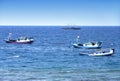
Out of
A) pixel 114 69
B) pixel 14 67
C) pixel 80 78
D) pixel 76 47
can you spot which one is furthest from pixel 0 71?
pixel 76 47

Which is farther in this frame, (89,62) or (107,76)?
(89,62)

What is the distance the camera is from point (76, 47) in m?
130

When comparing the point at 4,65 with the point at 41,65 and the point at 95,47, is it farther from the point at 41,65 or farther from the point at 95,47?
the point at 95,47

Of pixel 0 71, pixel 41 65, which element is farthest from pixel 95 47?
pixel 0 71

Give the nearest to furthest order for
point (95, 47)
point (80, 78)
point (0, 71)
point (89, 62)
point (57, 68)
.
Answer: point (80, 78), point (0, 71), point (57, 68), point (89, 62), point (95, 47)

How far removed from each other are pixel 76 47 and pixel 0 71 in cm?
6036

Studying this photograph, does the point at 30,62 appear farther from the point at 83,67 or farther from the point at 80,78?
the point at 80,78

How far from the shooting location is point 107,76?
6588 centimetres

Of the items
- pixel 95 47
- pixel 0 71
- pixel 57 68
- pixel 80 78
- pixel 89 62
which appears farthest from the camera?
pixel 95 47

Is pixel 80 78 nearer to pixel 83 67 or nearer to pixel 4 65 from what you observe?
pixel 83 67

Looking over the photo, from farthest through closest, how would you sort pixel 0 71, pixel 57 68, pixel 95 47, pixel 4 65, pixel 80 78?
pixel 95 47 → pixel 4 65 → pixel 57 68 → pixel 0 71 → pixel 80 78

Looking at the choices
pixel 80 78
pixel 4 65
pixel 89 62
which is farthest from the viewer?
pixel 89 62

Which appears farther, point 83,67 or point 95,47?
point 95,47

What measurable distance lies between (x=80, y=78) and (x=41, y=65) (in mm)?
19977
